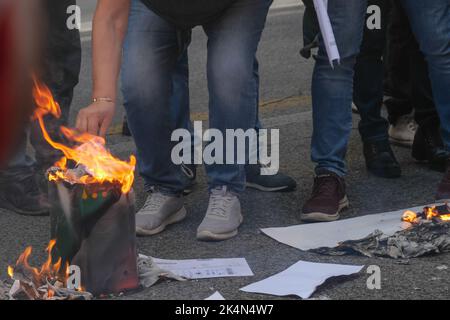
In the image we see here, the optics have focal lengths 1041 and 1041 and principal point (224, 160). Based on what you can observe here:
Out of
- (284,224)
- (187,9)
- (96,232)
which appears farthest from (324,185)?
(96,232)

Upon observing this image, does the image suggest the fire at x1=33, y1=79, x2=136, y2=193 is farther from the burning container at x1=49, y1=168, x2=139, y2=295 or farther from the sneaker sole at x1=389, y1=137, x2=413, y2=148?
the sneaker sole at x1=389, y1=137, x2=413, y2=148

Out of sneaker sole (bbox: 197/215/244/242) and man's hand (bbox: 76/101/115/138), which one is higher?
man's hand (bbox: 76/101/115/138)

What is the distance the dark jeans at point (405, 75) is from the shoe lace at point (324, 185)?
0.80m

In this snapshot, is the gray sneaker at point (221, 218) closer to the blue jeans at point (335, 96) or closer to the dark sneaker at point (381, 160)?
the blue jeans at point (335, 96)

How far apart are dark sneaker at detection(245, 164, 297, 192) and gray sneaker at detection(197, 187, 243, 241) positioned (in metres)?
0.47

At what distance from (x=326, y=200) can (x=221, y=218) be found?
0.46 metres

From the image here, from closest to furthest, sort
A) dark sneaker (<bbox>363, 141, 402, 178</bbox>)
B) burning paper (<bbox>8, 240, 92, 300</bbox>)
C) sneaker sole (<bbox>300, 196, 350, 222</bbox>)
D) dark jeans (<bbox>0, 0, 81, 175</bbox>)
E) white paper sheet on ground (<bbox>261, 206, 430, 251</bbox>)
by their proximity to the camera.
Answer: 1. burning paper (<bbox>8, 240, 92, 300</bbox>)
2. white paper sheet on ground (<bbox>261, 206, 430, 251</bbox>)
3. sneaker sole (<bbox>300, 196, 350, 222</bbox>)
4. dark jeans (<bbox>0, 0, 81, 175</bbox>)
5. dark sneaker (<bbox>363, 141, 402, 178</bbox>)

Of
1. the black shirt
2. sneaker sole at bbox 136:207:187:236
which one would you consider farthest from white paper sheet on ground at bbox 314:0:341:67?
sneaker sole at bbox 136:207:187:236

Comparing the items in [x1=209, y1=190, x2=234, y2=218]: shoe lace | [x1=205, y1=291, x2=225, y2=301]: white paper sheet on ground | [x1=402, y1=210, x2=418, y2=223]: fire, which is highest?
[x1=209, y1=190, x2=234, y2=218]: shoe lace

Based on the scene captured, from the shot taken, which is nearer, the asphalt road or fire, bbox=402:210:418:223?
the asphalt road

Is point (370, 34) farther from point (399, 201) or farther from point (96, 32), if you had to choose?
point (96, 32)

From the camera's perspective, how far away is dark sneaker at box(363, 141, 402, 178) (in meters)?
4.70

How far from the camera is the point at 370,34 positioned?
4.70m

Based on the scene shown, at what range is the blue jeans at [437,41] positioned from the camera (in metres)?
4.21
